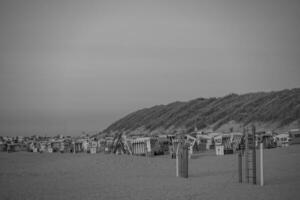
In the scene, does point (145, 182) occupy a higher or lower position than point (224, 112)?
lower

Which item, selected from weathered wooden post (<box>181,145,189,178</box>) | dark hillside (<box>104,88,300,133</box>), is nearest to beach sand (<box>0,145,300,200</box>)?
weathered wooden post (<box>181,145,189,178</box>)

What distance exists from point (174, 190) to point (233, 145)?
1664cm

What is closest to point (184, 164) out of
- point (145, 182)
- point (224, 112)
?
point (145, 182)

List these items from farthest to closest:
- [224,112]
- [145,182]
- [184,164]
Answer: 1. [224,112]
2. [184,164]
3. [145,182]

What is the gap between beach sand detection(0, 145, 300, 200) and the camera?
11102 mm

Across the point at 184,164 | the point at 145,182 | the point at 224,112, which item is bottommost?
the point at 145,182

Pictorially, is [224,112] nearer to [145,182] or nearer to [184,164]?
[184,164]

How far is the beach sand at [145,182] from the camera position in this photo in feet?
36.4

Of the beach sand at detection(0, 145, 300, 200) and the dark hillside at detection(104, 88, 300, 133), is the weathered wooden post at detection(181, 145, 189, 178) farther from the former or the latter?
the dark hillside at detection(104, 88, 300, 133)

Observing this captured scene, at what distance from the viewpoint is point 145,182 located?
45.8 ft

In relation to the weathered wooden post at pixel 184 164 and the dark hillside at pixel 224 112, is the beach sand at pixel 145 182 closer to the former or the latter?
the weathered wooden post at pixel 184 164

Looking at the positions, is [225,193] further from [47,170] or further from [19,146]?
[19,146]

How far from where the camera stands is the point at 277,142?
29500 mm

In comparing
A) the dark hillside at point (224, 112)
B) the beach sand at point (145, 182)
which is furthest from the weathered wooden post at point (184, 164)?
the dark hillside at point (224, 112)
